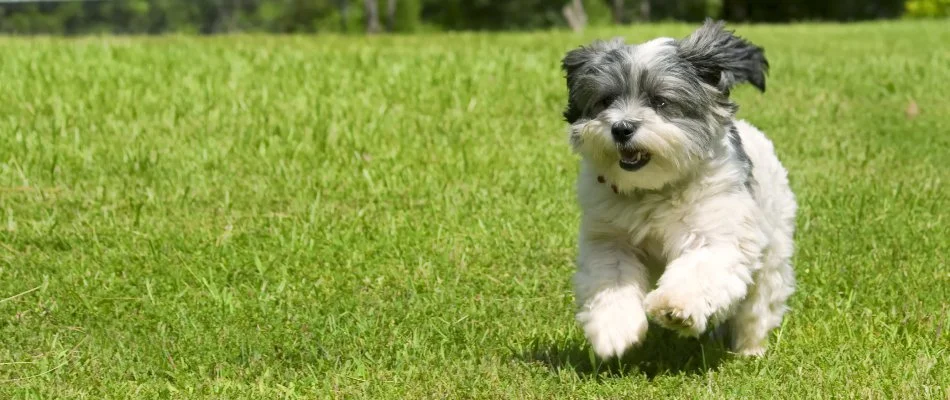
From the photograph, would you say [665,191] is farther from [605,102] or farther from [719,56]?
[719,56]

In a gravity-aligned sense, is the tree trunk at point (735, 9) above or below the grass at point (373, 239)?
below

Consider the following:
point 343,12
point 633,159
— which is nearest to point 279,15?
point 343,12

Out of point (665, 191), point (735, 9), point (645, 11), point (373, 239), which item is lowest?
point (645, 11)

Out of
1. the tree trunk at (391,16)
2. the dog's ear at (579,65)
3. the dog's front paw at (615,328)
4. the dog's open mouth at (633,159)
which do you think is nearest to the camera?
the dog's front paw at (615,328)

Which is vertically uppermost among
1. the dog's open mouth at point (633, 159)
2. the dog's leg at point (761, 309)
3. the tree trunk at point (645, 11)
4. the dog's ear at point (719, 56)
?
the dog's ear at point (719, 56)

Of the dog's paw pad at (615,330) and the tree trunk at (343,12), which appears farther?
the tree trunk at (343,12)

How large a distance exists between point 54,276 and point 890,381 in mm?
4016

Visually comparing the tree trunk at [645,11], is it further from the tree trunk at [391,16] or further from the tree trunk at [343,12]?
the tree trunk at [343,12]

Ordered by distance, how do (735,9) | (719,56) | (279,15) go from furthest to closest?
(279,15), (735,9), (719,56)

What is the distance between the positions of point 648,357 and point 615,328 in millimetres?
689

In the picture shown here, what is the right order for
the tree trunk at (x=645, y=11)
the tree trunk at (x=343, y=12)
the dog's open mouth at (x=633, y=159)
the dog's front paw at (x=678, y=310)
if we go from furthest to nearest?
the tree trunk at (x=343, y=12) < the tree trunk at (x=645, y=11) < the dog's open mouth at (x=633, y=159) < the dog's front paw at (x=678, y=310)

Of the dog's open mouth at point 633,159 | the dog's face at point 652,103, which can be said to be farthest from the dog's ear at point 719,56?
the dog's open mouth at point 633,159

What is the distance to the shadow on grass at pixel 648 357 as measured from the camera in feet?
16.0

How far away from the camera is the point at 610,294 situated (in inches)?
181
